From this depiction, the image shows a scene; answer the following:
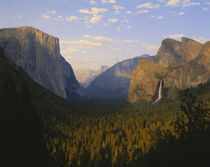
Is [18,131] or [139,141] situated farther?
[139,141]

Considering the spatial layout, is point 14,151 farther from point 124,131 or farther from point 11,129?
point 124,131

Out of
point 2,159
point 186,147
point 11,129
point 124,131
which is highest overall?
point 186,147

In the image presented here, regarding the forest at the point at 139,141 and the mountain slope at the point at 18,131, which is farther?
the mountain slope at the point at 18,131

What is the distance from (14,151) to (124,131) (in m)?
136

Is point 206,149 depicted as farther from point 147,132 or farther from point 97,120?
point 97,120

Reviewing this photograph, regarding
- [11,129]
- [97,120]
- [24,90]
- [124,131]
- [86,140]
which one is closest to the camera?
[11,129]

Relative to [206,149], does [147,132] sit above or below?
below

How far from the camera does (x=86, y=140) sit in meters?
124

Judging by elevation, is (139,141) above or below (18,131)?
below

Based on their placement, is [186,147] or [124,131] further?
[124,131]

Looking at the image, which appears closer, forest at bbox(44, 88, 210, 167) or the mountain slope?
forest at bbox(44, 88, 210, 167)

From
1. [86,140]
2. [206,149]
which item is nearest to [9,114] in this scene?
[206,149]

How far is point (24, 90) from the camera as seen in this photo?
25.3 m

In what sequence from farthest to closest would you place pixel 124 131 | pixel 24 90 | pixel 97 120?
pixel 97 120 → pixel 124 131 → pixel 24 90
